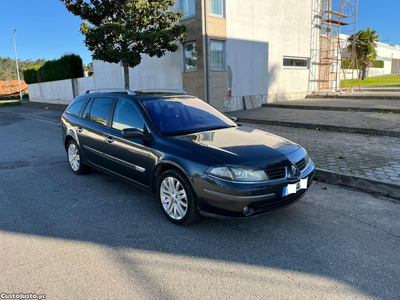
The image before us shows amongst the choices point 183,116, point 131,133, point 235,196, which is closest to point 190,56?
point 183,116

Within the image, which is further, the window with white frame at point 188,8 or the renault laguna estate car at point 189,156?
the window with white frame at point 188,8

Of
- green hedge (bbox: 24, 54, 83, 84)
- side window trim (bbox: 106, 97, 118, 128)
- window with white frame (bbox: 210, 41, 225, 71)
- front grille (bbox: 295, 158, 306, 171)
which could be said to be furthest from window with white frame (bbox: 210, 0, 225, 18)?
green hedge (bbox: 24, 54, 83, 84)

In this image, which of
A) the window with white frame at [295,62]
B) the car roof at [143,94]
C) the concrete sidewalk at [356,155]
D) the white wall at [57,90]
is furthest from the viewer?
the white wall at [57,90]

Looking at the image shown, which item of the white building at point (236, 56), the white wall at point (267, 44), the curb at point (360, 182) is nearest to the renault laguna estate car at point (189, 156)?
the curb at point (360, 182)

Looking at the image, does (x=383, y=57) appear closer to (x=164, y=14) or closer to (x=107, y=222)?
(x=164, y=14)

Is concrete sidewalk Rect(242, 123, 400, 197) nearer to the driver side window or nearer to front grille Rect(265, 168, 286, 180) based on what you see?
front grille Rect(265, 168, 286, 180)

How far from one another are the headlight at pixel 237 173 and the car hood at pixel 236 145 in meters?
0.08

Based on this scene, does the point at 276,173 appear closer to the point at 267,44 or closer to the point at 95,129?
the point at 95,129

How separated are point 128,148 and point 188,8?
11237 mm

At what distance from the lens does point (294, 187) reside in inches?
139

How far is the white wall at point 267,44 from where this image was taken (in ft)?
47.4

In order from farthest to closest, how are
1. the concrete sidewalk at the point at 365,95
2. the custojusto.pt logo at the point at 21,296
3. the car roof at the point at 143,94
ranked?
1. the concrete sidewalk at the point at 365,95
2. the car roof at the point at 143,94
3. the custojusto.pt logo at the point at 21,296

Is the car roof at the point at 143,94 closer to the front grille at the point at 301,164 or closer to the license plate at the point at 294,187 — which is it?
the front grille at the point at 301,164

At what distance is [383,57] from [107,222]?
75140mm
